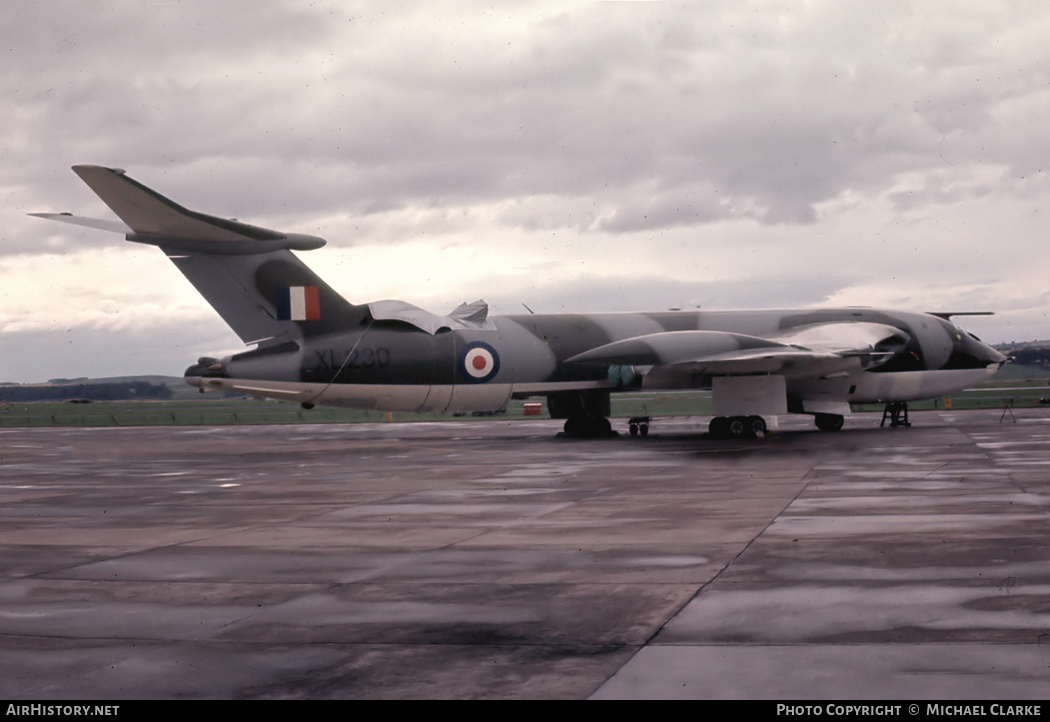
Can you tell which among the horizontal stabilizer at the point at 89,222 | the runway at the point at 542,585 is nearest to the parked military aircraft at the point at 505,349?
the horizontal stabilizer at the point at 89,222

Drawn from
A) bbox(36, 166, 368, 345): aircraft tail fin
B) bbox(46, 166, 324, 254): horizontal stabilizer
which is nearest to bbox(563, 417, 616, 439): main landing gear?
bbox(36, 166, 368, 345): aircraft tail fin

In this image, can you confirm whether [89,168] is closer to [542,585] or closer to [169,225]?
[169,225]

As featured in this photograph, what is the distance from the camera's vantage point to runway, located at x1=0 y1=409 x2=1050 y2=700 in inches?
249

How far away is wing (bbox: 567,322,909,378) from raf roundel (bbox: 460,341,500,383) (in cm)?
288

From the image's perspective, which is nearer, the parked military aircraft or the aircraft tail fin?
the aircraft tail fin

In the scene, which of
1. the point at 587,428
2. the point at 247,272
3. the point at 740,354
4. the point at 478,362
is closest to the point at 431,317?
the point at 478,362

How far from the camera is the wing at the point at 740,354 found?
28616 mm

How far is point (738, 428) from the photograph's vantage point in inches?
1208

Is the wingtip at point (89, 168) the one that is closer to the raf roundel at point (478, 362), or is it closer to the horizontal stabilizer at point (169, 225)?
the horizontal stabilizer at point (169, 225)

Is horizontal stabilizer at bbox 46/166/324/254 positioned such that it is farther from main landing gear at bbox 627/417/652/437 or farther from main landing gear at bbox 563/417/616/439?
main landing gear at bbox 627/417/652/437

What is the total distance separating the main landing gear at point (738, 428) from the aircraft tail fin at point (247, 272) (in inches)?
430

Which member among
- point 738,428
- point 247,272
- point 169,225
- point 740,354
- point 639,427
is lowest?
point 639,427

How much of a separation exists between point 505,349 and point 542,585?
2214 centimetres

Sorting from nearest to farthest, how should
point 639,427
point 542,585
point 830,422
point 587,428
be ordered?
1. point 542,585
2. point 830,422
3. point 587,428
4. point 639,427
